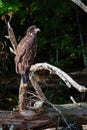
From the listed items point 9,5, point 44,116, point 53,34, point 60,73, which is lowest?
point 53,34

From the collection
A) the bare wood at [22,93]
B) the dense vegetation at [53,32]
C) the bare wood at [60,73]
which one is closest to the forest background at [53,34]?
the dense vegetation at [53,32]

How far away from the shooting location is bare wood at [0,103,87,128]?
802 centimetres

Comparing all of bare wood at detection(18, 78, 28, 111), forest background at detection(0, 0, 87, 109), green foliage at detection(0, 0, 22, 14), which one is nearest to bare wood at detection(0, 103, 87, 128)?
bare wood at detection(18, 78, 28, 111)

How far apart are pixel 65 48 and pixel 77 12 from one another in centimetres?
106

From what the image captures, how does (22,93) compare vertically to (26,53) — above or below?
below

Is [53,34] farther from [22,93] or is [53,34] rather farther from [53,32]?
[22,93]

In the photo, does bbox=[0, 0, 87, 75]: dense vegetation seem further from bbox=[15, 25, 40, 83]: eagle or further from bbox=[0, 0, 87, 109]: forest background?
bbox=[15, 25, 40, 83]: eagle

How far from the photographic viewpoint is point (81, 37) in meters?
11.6

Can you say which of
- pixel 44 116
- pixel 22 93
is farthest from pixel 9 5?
pixel 22 93

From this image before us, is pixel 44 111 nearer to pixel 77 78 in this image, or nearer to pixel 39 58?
pixel 77 78

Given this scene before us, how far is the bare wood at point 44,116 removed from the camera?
26.3 ft

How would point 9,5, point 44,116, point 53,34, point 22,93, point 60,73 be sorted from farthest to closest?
point 53,34 → point 9,5 → point 44,116 → point 22,93 → point 60,73

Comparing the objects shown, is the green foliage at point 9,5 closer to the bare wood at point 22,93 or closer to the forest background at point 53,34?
the forest background at point 53,34

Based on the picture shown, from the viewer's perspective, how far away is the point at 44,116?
816 cm
